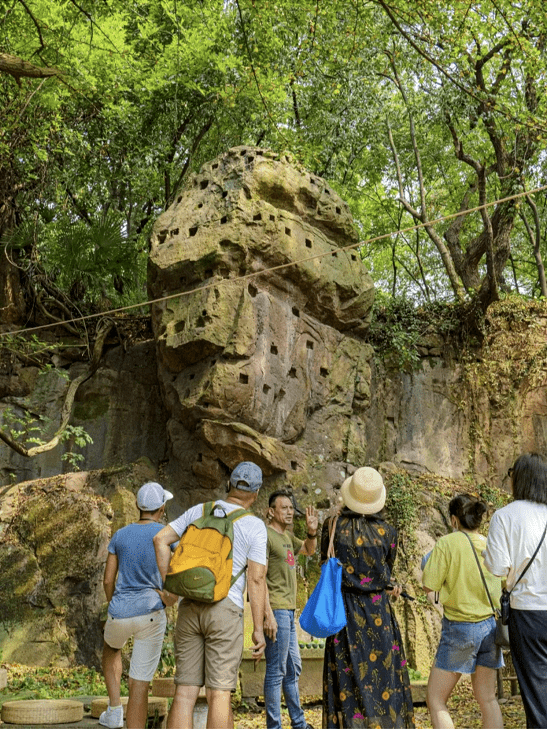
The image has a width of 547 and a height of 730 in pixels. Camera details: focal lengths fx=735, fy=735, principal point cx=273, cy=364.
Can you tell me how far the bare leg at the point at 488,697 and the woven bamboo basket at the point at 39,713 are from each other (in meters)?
3.05

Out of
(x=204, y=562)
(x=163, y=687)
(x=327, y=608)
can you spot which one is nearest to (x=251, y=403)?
(x=163, y=687)

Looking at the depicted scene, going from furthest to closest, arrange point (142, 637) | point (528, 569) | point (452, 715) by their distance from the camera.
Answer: point (452, 715) < point (142, 637) < point (528, 569)

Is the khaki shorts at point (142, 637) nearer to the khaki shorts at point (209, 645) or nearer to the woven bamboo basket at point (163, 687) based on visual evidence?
the khaki shorts at point (209, 645)

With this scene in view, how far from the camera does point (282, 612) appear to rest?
5578 millimetres

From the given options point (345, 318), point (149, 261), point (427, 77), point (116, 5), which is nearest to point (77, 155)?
point (116, 5)

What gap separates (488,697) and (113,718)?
2699 mm

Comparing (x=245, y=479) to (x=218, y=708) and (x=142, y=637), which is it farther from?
(x=142, y=637)

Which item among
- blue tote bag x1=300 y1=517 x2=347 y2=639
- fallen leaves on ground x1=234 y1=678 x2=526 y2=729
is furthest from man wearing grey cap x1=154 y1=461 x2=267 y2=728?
fallen leaves on ground x1=234 y1=678 x2=526 y2=729

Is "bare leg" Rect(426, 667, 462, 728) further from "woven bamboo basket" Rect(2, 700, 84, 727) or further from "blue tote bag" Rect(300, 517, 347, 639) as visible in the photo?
"woven bamboo basket" Rect(2, 700, 84, 727)

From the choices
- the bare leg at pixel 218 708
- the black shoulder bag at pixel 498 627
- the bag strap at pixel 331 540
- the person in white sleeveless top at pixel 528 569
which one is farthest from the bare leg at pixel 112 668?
the person in white sleeveless top at pixel 528 569

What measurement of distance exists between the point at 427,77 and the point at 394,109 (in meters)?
2.48

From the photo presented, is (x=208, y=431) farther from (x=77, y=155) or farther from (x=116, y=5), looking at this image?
(x=116, y=5)

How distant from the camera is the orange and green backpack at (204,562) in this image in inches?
158

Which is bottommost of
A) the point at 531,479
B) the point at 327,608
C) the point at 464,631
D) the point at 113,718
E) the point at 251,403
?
the point at 113,718
